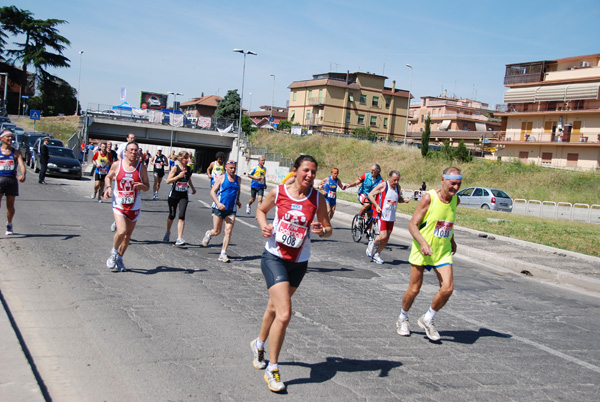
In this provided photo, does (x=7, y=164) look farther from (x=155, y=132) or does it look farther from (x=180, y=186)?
(x=155, y=132)

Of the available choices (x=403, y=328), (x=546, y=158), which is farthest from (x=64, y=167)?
(x=546, y=158)

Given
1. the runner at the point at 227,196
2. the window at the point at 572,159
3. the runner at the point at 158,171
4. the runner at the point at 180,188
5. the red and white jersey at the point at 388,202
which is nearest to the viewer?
the runner at the point at 227,196

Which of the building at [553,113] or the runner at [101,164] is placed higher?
the building at [553,113]

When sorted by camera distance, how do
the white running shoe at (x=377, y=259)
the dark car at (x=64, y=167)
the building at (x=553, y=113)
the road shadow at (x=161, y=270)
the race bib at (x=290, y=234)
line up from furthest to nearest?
the building at (x=553, y=113) → the dark car at (x=64, y=167) → the white running shoe at (x=377, y=259) → the road shadow at (x=161, y=270) → the race bib at (x=290, y=234)

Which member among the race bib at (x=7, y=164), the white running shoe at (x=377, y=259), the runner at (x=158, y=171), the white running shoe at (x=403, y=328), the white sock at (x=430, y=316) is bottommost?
the white running shoe at (x=377, y=259)

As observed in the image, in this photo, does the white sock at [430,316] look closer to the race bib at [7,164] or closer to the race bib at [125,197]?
the race bib at [125,197]

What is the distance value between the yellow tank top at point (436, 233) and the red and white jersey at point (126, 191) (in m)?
4.37

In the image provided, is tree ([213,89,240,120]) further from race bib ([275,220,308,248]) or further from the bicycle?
race bib ([275,220,308,248])

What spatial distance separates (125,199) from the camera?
8336 millimetres

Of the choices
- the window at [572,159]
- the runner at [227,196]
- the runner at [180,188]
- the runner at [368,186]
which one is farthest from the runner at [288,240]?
the window at [572,159]

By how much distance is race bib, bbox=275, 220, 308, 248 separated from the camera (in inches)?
187

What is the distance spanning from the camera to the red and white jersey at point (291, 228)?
4.77 m

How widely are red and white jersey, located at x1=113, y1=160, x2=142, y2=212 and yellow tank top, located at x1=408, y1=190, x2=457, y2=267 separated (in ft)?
14.3

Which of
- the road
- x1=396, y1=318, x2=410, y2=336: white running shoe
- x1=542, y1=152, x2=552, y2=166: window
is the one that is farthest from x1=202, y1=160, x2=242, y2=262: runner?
x1=542, y1=152, x2=552, y2=166: window
